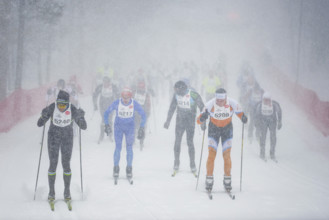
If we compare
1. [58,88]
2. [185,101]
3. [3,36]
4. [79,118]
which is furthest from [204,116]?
[3,36]

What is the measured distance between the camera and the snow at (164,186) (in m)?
7.34

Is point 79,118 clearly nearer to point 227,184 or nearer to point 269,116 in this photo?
point 227,184

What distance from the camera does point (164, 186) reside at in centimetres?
921

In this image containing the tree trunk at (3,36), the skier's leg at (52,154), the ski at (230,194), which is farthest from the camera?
the tree trunk at (3,36)

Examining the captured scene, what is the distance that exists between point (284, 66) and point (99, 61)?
24972mm

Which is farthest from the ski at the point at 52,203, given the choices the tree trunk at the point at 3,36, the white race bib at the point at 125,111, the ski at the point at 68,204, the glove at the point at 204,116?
the tree trunk at the point at 3,36

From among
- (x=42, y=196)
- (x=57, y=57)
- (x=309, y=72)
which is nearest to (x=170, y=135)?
(x=42, y=196)

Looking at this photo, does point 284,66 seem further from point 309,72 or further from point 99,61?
point 99,61

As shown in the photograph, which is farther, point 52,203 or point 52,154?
point 52,154

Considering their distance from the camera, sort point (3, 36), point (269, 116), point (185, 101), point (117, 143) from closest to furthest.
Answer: point (117, 143), point (185, 101), point (269, 116), point (3, 36)

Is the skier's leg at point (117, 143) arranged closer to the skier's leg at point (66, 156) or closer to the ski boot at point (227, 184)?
the skier's leg at point (66, 156)

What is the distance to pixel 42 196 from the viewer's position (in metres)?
8.23

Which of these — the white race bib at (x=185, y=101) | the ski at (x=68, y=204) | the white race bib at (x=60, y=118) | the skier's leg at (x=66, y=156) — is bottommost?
the ski at (x=68, y=204)

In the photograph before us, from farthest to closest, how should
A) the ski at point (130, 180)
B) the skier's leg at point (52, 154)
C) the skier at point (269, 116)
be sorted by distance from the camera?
the skier at point (269, 116)
the ski at point (130, 180)
the skier's leg at point (52, 154)
